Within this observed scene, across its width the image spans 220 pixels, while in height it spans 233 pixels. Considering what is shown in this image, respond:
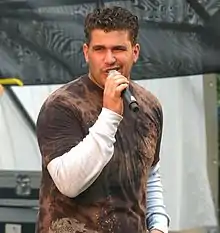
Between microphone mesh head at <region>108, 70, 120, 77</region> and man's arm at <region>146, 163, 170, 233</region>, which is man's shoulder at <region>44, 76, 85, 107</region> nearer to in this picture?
microphone mesh head at <region>108, 70, 120, 77</region>

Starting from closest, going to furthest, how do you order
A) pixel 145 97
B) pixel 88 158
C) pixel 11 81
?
1. pixel 88 158
2. pixel 145 97
3. pixel 11 81

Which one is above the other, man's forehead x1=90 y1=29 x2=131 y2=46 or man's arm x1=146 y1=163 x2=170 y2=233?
man's forehead x1=90 y1=29 x2=131 y2=46

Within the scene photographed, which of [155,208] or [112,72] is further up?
[112,72]

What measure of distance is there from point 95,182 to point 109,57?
0.36 metres

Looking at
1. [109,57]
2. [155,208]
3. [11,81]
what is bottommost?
[155,208]

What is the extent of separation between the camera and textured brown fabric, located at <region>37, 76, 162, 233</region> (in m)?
1.99

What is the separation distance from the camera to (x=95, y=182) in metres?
1.99

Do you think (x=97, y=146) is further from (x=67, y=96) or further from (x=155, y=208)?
(x=155, y=208)

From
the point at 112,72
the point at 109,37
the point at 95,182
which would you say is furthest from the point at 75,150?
the point at 109,37

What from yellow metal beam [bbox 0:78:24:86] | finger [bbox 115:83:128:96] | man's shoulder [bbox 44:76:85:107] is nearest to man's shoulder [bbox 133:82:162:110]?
man's shoulder [bbox 44:76:85:107]

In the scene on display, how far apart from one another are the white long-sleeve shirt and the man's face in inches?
6.1

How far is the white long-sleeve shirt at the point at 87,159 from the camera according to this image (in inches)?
73.4

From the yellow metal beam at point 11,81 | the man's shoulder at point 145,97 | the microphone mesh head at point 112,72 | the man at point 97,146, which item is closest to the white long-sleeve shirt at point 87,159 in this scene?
the man at point 97,146

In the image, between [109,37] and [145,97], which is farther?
[145,97]
